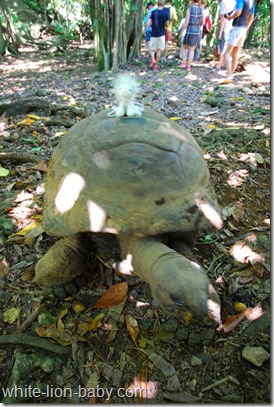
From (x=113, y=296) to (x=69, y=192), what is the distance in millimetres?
699

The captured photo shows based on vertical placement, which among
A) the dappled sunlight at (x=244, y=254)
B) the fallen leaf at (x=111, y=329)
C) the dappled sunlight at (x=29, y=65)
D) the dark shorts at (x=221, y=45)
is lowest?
the fallen leaf at (x=111, y=329)

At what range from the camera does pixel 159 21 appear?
7.68 metres

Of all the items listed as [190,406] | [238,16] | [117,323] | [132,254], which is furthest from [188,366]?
[238,16]

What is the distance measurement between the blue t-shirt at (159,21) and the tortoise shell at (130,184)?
7.01m

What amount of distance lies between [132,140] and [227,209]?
118 cm

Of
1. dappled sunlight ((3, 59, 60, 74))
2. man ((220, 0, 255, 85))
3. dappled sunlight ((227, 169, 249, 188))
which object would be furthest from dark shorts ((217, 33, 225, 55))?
dappled sunlight ((227, 169, 249, 188))

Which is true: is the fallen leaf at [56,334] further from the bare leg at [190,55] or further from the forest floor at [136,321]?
the bare leg at [190,55]

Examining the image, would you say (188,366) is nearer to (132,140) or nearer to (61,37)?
(132,140)

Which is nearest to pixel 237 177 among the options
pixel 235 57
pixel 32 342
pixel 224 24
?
pixel 32 342

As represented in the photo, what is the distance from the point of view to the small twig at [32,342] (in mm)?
1681

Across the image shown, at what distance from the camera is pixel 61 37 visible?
12289 millimetres

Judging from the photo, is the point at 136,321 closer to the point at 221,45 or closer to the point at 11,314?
the point at 11,314

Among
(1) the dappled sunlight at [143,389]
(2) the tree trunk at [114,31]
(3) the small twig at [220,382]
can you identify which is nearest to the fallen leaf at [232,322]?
(3) the small twig at [220,382]

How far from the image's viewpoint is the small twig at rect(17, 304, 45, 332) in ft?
5.77
